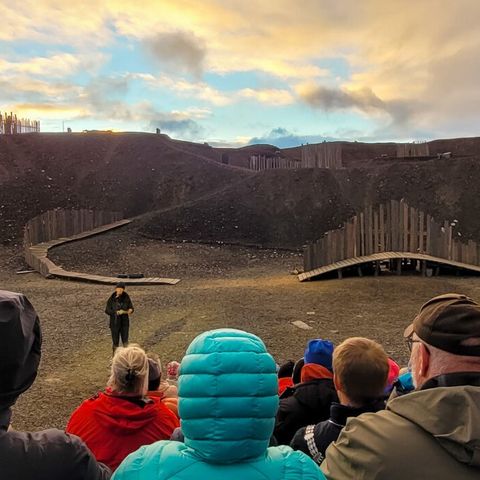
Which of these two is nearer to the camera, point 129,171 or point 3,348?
point 3,348

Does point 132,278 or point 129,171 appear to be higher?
point 129,171

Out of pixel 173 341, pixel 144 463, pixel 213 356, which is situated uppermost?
pixel 213 356

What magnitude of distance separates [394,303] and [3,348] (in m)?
12.5

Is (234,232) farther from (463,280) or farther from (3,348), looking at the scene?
(3,348)

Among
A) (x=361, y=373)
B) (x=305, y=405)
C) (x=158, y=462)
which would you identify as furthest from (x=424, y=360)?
(x=305, y=405)

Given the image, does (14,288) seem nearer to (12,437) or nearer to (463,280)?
(463,280)

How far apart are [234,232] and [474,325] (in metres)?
26.1

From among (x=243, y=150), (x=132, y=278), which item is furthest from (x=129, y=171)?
(x=132, y=278)

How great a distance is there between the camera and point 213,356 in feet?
6.31

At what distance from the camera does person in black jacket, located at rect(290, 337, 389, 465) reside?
2863 mm

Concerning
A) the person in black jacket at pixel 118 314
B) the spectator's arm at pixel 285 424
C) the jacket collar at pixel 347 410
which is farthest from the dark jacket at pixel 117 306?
the jacket collar at pixel 347 410

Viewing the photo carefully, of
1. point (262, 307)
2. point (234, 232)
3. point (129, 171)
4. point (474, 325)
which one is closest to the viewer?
point (474, 325)

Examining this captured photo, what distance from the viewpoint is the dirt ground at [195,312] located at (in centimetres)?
874

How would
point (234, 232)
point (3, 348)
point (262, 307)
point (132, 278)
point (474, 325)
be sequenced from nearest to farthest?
point (3, 348)
point (474, 325)
point (262, 307)
point (132, 278)
point (234, 232)
